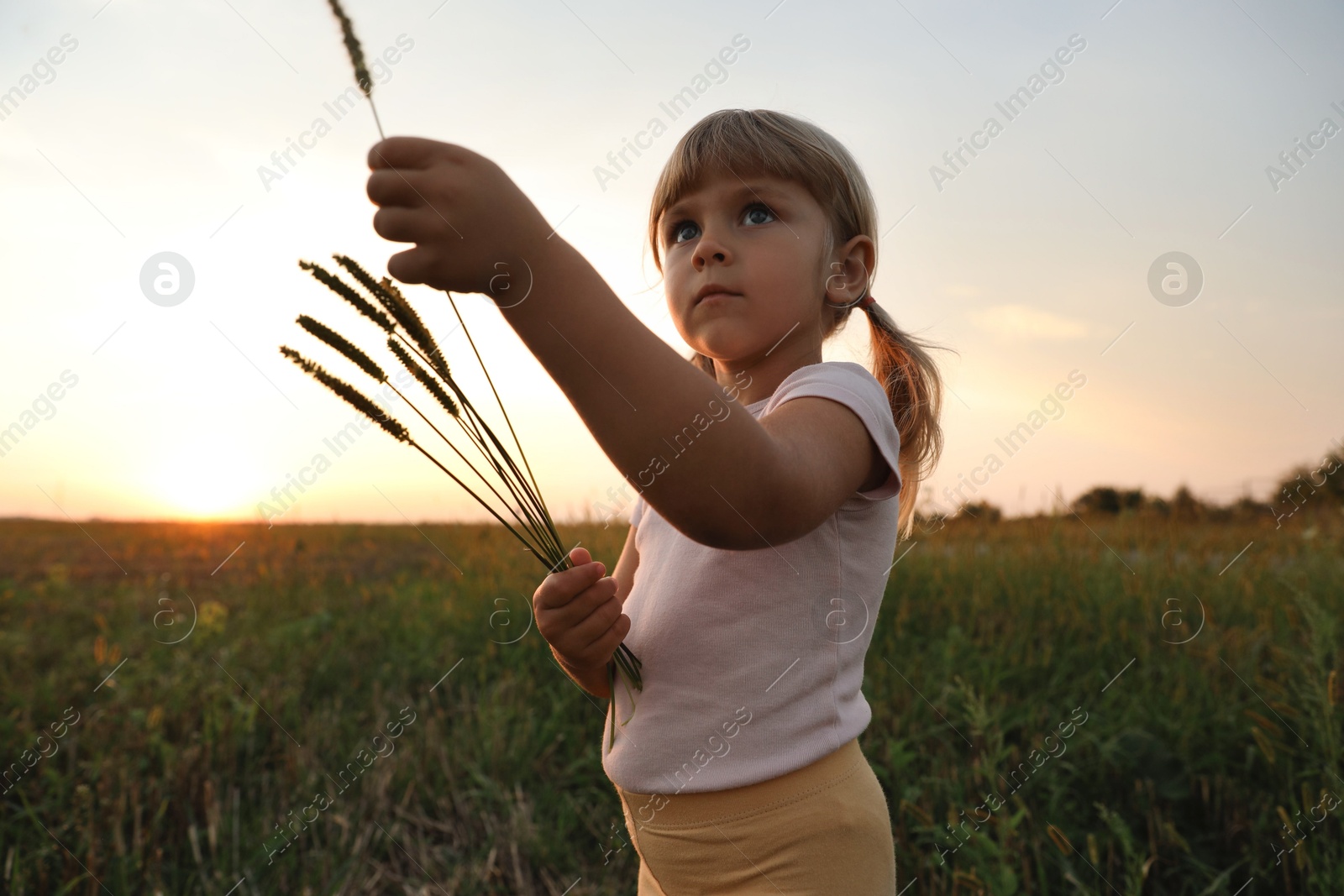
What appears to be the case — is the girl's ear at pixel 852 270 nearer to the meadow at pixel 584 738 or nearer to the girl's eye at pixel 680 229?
the girl's eye at pixel 680 229

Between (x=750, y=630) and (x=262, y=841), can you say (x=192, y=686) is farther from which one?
(x=750, y=630)

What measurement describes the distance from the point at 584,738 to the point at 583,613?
2.23 m

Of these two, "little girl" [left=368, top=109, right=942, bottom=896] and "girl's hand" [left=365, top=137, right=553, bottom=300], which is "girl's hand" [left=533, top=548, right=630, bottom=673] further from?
"girl's hand" [left=365, top=137, right=553, bottom=300]

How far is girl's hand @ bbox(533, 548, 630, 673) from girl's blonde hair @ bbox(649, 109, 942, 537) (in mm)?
421

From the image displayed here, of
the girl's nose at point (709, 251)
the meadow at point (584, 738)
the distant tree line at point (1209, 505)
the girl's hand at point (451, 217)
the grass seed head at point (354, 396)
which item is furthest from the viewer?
the distant tree line at point (1209, 505)

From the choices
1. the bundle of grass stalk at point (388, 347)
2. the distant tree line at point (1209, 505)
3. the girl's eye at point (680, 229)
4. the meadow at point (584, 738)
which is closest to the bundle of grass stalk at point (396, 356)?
the bundle of grass stalk at point (388, 347)

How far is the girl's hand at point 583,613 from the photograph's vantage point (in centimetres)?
125

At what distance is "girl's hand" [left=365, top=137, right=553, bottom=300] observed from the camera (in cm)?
80

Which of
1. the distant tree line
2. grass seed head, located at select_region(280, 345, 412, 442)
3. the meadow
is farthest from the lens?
the distant tree line

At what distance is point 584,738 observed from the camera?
10.8 feet

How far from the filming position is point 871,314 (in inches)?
69.6

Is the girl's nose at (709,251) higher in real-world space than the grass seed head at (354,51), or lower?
lower

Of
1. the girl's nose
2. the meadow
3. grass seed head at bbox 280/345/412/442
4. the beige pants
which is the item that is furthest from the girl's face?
the meadow

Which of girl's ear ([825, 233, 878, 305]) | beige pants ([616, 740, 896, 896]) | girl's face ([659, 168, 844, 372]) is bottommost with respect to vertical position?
beige pants ([616, 740, 896, 896])
